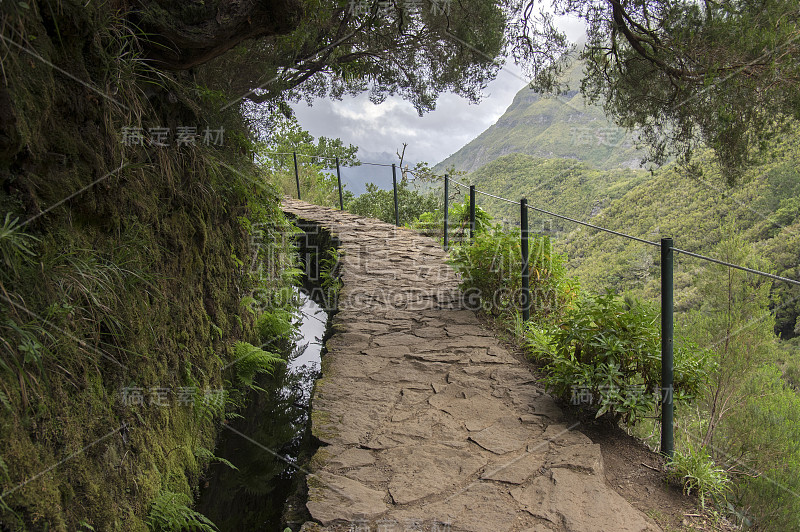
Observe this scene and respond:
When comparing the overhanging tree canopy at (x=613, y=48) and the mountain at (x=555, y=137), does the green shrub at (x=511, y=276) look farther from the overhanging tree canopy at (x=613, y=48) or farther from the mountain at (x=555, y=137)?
the mountain at (x=555, y=137)

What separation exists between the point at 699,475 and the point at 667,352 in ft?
2.12

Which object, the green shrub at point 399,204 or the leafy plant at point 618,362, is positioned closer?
the leafy plant at point 618,362

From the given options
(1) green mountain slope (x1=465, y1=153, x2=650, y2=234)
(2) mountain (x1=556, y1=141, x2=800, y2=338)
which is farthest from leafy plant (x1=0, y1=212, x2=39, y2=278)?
(1) green mountain slope (x1=465, y1=153, x2=650, y2=234)

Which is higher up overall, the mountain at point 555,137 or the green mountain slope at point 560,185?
the mountain at point 555,137

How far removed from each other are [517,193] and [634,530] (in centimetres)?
3153

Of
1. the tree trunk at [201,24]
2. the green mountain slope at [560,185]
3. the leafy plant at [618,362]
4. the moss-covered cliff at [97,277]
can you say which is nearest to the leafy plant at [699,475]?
the leafy plant at [618,362]

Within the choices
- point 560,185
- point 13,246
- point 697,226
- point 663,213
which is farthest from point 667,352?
point 560,185

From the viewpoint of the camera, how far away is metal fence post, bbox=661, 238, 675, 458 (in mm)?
2828

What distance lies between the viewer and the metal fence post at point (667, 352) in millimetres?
2828

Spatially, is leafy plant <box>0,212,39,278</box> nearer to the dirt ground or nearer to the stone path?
the stone path

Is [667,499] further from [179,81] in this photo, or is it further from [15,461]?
[179,81]

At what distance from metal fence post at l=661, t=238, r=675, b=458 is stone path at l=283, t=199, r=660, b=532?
42 centimetres

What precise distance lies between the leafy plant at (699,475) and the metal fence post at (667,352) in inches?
4.8

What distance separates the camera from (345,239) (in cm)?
891
